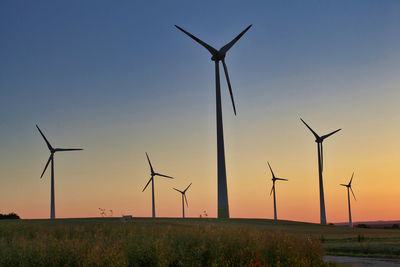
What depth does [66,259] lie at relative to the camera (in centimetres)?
1862

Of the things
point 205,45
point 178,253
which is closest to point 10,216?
point 205,45

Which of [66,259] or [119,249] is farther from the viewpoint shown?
[119,249]

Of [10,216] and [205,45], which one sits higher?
[205,45]

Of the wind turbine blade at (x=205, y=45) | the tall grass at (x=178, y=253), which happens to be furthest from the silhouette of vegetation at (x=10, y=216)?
the tall grass at (x=178, y=253)

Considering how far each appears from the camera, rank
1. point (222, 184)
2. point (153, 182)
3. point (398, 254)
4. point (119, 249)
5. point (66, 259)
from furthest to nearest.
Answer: point (153, 182) → point (222, 184) → point (398, 254) → point (119, 249) → point (66, 259)

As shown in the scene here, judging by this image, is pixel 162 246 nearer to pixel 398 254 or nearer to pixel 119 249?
pixel 119 249

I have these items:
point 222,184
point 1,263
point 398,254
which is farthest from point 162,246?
point 222,184

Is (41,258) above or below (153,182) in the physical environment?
below

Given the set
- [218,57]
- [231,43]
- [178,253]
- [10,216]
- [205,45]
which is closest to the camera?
[178,253]

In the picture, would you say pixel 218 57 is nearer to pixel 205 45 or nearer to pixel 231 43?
pixel 205 45

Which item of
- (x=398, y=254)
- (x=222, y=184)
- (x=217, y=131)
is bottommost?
(x=398, y=254)

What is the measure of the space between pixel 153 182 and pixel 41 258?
8532 cm

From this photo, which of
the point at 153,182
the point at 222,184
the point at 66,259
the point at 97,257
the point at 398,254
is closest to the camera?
the point at 97,257

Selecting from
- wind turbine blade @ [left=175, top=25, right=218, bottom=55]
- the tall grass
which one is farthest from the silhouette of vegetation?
the tall grass
